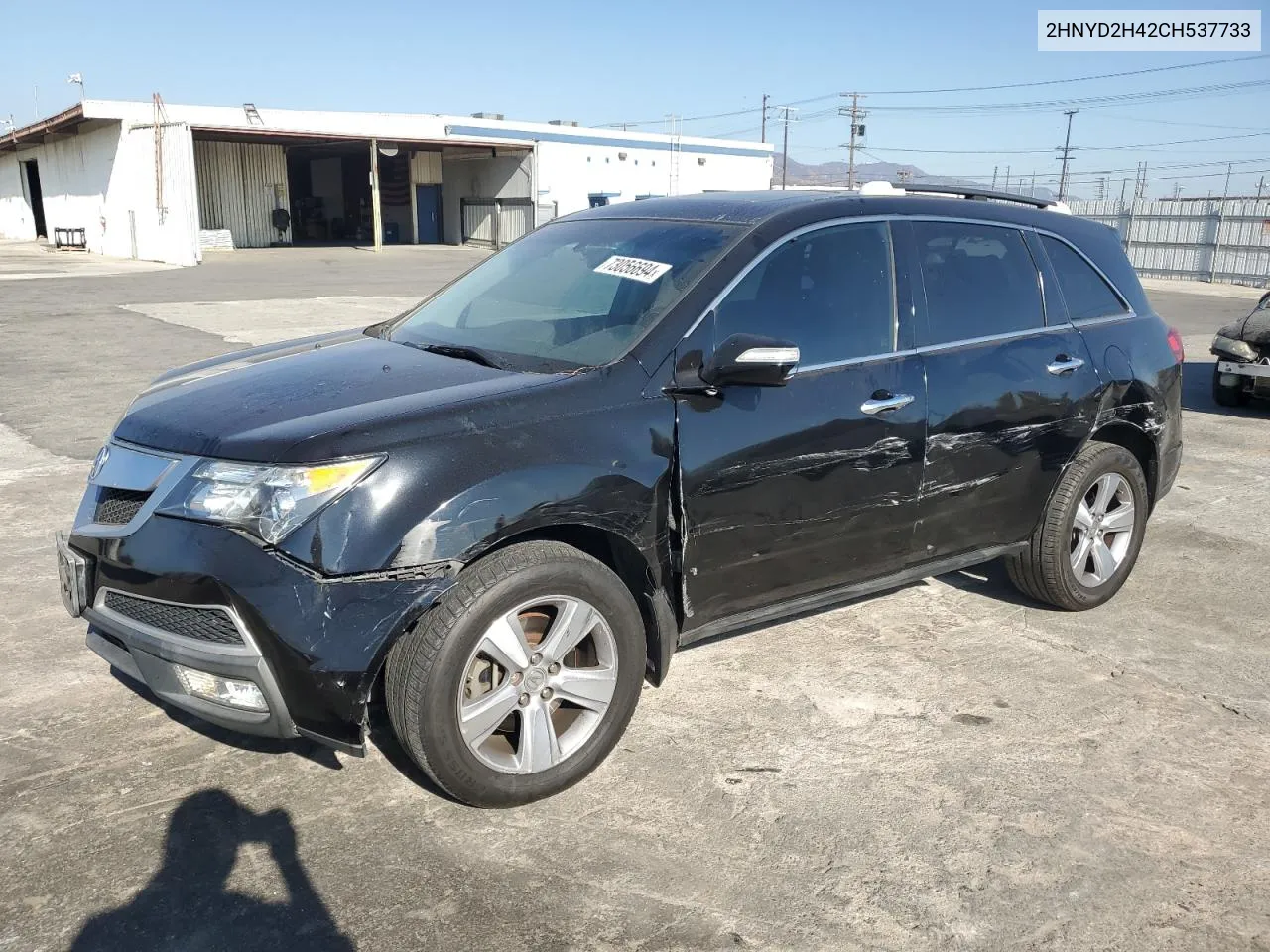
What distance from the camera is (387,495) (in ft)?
9.53

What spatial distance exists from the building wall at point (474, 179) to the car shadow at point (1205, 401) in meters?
31.7

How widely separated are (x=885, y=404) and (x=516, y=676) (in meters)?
1.74

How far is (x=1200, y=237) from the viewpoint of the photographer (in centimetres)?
3484

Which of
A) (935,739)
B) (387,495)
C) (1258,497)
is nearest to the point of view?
(387,495)

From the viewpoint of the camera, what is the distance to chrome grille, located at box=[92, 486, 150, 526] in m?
3.20

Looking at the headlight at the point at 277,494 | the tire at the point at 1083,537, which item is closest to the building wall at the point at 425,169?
the tire at the point at 1083,537

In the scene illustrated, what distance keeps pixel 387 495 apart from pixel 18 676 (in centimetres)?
216

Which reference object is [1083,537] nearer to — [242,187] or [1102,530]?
[1102,530]

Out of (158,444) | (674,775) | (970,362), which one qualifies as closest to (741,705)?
(674,775)

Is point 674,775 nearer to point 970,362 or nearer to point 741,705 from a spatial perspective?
point 741,705

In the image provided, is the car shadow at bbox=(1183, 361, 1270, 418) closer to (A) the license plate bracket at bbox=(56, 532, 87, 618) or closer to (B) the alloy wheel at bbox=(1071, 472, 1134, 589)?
(B) the alloy wheel at bbox=(1071, 472, 1134, 589)

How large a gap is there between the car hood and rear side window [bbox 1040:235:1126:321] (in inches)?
106

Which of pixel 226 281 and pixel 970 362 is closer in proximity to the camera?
pixel 970 362

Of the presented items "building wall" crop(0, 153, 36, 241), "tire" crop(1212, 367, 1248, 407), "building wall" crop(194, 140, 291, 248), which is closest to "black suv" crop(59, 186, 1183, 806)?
"tire" crop(1212, 367, 1248, 407)
